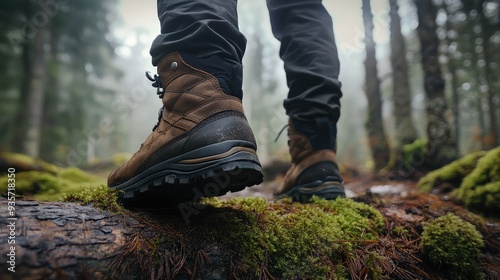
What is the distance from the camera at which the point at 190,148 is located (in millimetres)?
1142

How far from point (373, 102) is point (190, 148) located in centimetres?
621

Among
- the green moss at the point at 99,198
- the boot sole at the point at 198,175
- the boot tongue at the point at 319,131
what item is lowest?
the green moss at the point at 99,198

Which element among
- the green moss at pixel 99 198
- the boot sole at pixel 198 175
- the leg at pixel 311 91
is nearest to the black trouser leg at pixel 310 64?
the leg at pixel 311 91

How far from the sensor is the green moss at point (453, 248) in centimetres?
116

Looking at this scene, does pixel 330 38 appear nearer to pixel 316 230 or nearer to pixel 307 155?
pixel 307 155

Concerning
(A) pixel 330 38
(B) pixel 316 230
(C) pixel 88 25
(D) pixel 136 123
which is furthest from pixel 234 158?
(D) pixel 136 123

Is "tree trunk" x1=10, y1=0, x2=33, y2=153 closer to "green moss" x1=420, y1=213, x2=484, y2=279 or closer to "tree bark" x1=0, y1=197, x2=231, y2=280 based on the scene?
"tree bark" x1=0, y1=197, x2=231, y2=280

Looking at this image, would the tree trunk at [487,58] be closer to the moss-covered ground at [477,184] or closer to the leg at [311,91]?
the moss-covered ground at [477,184]

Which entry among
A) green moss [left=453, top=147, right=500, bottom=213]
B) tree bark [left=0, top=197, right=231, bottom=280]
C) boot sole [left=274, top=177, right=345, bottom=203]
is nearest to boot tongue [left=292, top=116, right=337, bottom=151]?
boot sole [left=274, top=177, right=345, bottom=203]

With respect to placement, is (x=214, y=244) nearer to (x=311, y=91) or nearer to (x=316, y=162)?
(x=316, y=162)

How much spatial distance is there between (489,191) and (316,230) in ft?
5.63

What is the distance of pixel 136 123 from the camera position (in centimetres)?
3728

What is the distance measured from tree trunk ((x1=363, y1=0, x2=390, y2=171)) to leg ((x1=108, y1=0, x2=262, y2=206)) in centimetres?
571

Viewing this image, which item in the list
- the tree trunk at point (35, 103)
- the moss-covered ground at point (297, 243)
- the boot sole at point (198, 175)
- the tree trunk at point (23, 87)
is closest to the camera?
the moss-covered ground at point (297, 243)
